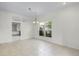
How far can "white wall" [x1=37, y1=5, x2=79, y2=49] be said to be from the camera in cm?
457

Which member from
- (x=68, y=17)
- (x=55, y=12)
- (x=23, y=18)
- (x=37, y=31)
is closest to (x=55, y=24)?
(x=55, y=12)

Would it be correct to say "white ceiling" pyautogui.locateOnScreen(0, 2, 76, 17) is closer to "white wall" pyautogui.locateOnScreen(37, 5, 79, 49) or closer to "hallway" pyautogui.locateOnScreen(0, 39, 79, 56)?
"white wall" pyautogui.locateOnScreen(37, 5, 79, 49)

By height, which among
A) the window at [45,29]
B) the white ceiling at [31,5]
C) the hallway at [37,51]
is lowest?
the hallway at [37,51]

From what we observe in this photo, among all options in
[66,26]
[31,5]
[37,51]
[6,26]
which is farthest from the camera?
[6,26]

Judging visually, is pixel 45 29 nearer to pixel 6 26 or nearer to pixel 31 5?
pixel 31 5

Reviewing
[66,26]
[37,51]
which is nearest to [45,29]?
[66,26]

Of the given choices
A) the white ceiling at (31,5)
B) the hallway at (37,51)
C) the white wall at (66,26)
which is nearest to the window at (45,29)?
the white wall at (66,26)

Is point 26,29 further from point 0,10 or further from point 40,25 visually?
point 0,10

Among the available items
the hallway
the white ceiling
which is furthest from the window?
the hallway

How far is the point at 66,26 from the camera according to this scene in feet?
16.6

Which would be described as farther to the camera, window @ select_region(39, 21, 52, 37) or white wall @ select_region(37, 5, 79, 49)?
window @ select_region(39, 21, 52, 37)

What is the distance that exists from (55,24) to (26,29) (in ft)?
10.5

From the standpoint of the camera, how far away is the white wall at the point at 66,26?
4.57 meters

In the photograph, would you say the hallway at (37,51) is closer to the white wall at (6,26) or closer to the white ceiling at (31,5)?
the white wall at (6,26)
